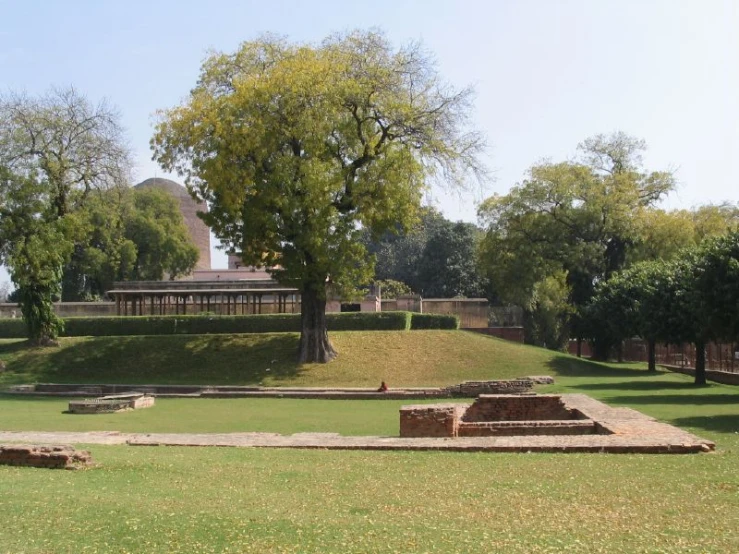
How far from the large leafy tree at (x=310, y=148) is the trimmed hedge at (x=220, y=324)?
6846 millimetres

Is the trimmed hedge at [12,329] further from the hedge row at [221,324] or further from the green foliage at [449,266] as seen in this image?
the green foliage at [449,266]

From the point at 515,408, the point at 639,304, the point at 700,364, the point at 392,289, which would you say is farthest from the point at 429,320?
the point at 515,408

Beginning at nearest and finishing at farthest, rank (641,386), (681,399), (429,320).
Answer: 1. (681,399)
2. (641,386)
3. (429,320)

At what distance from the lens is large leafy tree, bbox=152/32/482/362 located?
3011 centimetres

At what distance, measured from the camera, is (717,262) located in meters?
22.0

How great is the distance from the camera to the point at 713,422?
16609 millimetres

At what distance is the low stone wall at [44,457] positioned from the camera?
1053 centimetres

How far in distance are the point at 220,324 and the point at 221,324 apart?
62 mm

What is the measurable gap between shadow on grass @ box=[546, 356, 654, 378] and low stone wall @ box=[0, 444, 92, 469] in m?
26.1

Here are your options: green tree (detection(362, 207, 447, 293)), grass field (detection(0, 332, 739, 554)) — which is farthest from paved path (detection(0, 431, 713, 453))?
green tree (detection(362, 207, 447, 293))

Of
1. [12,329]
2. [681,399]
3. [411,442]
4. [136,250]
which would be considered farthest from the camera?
[136,250]

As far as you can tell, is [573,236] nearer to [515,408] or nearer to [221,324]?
[221,324]

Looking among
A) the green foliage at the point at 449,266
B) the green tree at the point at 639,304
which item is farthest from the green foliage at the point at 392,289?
the green tree at the point at 639,304

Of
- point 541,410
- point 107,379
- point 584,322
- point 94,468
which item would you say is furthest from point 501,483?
point 584,322
